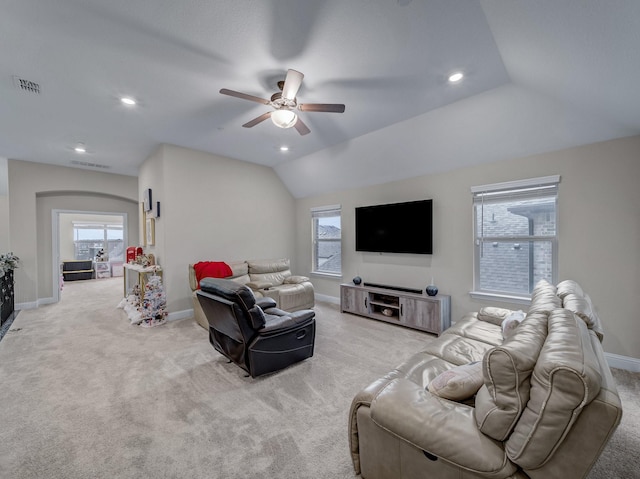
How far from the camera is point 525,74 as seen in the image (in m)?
2.44

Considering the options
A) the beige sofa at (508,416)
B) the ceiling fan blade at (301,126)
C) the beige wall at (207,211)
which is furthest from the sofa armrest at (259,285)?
the beige sofa at (508,416)

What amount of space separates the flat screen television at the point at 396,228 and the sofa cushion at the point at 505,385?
3221 mm

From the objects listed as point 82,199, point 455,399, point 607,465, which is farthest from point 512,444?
point 82,199

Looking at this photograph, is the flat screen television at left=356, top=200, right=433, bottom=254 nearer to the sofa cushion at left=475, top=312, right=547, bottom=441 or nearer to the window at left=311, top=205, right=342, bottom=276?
the window at left=311, top=205, right=342, bottom=276

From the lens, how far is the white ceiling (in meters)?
1.82

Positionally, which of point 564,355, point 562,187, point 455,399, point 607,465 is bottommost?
point 607,465

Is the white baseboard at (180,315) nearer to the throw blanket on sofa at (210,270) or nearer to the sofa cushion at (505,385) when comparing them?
the throw blanket on sofa at (210,270)

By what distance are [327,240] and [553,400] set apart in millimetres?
5086

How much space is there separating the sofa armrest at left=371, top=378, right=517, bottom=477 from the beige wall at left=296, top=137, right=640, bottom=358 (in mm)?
2935

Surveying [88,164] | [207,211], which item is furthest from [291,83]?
[88,164]

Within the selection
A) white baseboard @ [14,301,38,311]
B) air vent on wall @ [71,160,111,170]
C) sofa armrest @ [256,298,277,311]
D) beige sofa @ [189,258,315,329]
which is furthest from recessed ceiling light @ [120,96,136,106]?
white baseboard @ [14,301,38,311]

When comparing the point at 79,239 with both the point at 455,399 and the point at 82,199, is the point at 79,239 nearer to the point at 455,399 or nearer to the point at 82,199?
the point at 82,199

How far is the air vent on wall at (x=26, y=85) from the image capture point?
8.70 feet

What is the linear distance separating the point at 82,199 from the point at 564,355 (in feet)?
27.9
